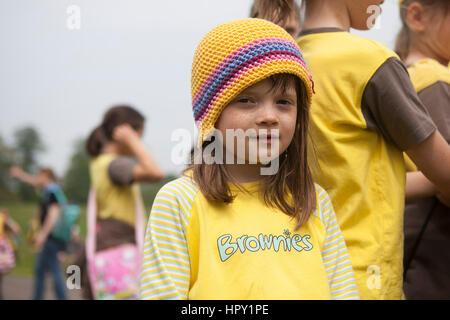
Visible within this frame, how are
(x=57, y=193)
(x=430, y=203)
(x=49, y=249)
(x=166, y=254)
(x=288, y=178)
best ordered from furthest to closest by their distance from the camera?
(x=57, y=193) < (x=49, y=249) < (x=430, y=203) < (x=288, y=178) < (x=166, y=254)

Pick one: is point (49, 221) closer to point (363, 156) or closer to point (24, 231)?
point (363, 156)

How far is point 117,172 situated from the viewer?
422 cm

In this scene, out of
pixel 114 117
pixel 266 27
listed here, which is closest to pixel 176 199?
pixel 266 27

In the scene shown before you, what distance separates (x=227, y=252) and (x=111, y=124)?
318 cm

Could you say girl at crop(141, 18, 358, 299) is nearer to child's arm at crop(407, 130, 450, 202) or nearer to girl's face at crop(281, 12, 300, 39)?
child's arm at crop(407, 130, 450, 202)

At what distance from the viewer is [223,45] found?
1.74 metres

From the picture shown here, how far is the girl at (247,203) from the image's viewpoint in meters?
1.65

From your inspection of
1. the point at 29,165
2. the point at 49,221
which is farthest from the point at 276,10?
the point at 29,165

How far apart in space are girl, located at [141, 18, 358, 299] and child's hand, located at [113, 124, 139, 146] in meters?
2.77

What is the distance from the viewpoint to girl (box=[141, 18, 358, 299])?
165 cm

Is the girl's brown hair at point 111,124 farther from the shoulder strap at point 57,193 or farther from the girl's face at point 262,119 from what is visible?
the girl's face at point 262,119

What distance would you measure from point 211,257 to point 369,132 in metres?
0.72

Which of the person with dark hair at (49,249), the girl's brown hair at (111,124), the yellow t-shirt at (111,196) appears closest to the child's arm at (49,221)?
the person with dark hair at (49,249)

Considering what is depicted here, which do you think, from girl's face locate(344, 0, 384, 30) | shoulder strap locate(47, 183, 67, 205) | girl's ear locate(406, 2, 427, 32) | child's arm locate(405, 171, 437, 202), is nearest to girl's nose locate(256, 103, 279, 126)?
girl's face locate(344, 0, 384, 30)
